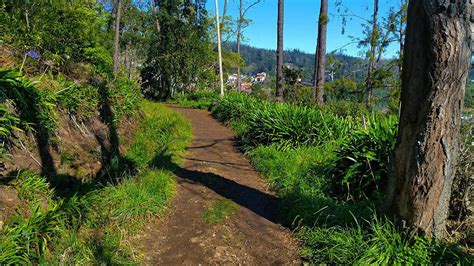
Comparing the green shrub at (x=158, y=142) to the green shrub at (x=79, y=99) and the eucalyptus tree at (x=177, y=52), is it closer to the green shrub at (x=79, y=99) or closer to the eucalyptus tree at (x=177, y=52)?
the green shrub at (x=79, y=99)

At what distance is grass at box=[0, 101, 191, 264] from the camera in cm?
268

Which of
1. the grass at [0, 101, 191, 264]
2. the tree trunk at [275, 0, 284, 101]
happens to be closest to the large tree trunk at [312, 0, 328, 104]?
the tree trunk at [275, 0, 284, 101]

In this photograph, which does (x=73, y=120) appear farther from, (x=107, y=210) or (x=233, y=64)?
(x=233, y=64)

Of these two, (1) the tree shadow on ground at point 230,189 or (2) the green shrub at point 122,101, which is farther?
(2) the green shrub at point 122,101

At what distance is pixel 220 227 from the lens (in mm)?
3893

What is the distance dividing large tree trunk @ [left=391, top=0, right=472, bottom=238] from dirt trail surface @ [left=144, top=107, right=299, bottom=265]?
1.21m

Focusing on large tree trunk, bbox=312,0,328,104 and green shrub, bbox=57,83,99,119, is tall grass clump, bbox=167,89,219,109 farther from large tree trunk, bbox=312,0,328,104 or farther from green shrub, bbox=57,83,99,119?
green shrub, bbox=57,83,99,119

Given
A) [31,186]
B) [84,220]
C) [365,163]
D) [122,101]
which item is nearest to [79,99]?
[122,101]

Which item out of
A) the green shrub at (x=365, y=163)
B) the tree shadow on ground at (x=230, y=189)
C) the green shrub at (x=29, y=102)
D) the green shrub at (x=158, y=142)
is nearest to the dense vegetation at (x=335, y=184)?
the green shrub at (x=365, y=163)

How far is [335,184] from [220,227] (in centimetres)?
165

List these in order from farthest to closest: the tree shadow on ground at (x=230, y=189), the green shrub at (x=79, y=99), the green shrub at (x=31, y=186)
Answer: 1. the green shrub at (x=79, y=99)
2. the tree shadow on ground at (x=230, y=189)
3. the green shrub at (x=31, y=186)

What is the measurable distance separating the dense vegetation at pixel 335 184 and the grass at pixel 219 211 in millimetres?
620

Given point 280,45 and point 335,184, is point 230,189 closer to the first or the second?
point 335,184

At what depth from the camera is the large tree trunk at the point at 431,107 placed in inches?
103
